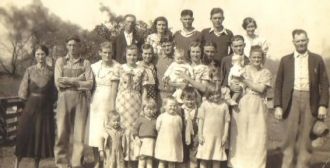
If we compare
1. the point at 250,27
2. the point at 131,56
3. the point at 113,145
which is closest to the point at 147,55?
the point at 131,56

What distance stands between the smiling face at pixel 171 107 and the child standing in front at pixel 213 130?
27 centimetres

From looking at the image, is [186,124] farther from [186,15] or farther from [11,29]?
[11,29]

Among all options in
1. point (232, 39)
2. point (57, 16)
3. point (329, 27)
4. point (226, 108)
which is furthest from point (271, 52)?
point (57, 16)

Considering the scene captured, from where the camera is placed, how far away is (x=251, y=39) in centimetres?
674

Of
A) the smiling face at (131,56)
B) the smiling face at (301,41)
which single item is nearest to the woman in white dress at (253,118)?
the smiling face at (301,41)

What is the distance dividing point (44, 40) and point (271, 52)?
332 cm

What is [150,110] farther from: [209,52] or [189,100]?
[209,52]

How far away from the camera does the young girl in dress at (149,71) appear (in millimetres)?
6199

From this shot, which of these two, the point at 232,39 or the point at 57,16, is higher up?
the point at 57,16

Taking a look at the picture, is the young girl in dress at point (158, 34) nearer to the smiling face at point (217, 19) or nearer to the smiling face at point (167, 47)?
the smiling face at point (167, 47)

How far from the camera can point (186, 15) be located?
6.55 metres

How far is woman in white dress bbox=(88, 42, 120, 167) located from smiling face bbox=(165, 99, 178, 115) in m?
0.74

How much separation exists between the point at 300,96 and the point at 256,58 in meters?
0.70

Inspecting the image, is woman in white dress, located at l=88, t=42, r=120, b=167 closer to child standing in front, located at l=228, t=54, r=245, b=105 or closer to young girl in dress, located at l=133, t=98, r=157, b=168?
young girl in dress, located at l=133, t=98, r=157, b=168
